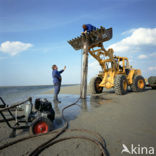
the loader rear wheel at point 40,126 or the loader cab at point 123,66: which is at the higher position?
the loader cab at point 123,66

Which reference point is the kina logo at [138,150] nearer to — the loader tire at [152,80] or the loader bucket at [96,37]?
the loader bucket at [96,37]

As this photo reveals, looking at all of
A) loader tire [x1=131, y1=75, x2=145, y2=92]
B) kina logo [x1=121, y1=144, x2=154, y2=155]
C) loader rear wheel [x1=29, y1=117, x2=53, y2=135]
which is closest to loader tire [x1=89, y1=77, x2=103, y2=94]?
loader tire [x1=131, y1=75, x2=145, y2=92]

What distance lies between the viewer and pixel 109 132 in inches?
87.7

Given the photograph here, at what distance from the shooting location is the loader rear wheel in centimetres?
219

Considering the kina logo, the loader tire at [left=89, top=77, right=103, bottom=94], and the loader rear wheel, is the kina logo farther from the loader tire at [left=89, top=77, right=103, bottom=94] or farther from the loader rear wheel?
the loader tire at [left=89, top=77, right=103, bottom=94]

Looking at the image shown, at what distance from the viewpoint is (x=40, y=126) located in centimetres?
226

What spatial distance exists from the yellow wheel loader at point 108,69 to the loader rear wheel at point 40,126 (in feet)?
18.4

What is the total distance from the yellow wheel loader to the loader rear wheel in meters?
5.59

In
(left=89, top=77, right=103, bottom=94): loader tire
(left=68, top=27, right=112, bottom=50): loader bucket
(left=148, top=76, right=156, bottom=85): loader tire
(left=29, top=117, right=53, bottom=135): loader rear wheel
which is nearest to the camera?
(left=29, top=117, right=53, bottom=135): loader rear wheel

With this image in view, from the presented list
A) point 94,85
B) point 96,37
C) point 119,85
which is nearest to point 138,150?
point 119,85

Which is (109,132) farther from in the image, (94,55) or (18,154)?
Result: (94,55)

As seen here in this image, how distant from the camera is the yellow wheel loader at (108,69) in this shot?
6864 mm

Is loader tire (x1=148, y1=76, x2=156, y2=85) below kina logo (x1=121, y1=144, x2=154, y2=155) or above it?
above

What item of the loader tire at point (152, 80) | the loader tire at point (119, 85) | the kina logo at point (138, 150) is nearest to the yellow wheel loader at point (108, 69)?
A: the loader tire at point (119, 85)
